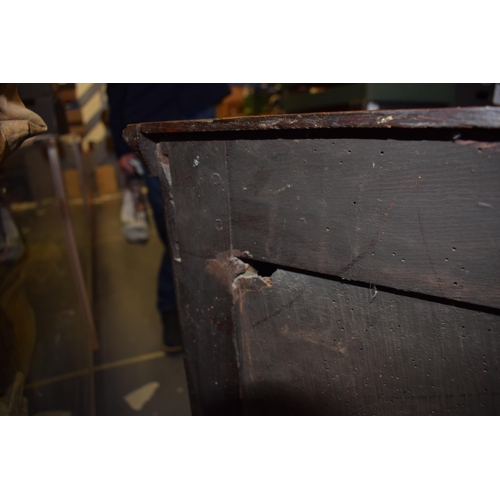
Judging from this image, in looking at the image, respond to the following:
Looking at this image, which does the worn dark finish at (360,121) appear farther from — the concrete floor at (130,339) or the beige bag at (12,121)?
the concrete floor at (130,339)

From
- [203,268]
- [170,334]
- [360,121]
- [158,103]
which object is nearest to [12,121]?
[203,268]

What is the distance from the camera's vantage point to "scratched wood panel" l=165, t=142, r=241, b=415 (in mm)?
833

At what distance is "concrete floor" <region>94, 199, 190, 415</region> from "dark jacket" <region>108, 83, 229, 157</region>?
48.7 inches

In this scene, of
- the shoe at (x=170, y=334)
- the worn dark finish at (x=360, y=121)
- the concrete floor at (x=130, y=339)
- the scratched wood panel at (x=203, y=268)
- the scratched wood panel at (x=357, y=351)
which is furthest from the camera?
the shoe at (x=170, y=334)

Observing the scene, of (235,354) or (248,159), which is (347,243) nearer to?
(248,159)

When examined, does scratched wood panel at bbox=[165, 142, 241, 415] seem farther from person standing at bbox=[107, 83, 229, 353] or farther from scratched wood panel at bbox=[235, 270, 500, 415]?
person standing at bbox=[107, 83, 229, 353]

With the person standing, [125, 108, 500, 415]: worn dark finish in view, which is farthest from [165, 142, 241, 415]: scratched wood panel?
the person standing

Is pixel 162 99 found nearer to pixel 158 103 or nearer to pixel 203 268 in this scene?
pixel 158 103

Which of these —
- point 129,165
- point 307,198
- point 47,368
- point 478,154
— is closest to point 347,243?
point 307,198

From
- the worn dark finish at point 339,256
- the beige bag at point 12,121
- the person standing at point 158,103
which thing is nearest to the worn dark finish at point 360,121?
the worn dark finish at point 339,256

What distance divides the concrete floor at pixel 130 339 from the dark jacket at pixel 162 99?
124 centimetres

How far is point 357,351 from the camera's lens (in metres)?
0.82

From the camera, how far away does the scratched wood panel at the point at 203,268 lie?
83 cm

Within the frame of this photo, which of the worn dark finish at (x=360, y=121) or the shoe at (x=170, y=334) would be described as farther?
the shoe at (x=170, y=334)
